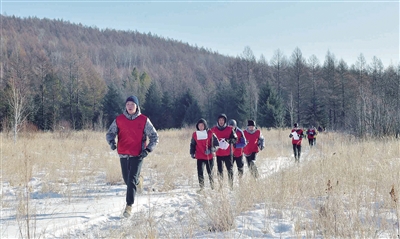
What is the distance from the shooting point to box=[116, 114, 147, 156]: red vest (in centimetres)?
542

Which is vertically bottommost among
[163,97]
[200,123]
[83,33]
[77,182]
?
[77,182]

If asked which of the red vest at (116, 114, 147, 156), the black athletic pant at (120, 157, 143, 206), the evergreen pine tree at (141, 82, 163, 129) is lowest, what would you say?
the black athletic pant at (120, 157, 143, 206)

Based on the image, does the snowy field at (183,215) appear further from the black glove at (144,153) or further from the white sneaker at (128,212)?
the black glove at (144,153)

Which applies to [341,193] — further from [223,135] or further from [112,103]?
[112,103]

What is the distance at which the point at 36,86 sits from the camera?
133 ft

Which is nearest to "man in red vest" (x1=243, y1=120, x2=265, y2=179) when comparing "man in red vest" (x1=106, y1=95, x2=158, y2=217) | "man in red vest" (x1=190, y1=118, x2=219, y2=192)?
"man in red vest" (x1=190, y1=118, x2=219, y2=192)

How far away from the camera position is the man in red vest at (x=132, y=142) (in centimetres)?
538

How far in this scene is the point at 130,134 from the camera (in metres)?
5.46

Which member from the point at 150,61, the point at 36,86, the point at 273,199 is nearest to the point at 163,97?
the point at 36,86

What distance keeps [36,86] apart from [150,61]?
59610mm

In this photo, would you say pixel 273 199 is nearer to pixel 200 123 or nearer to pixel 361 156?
pixel 200 123

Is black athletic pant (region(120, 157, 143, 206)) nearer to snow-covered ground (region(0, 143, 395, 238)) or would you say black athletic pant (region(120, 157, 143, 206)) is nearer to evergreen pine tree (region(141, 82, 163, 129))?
snow-covered ground (region(0, 143, 395, 238))

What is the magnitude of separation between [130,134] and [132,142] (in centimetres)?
15

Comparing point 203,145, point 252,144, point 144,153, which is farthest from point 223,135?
point 144,153
